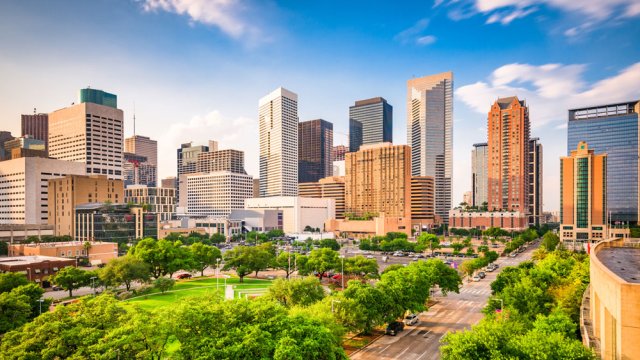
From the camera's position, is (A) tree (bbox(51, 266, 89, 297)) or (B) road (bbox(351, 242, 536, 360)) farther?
(A) tree (bbox(51, 266, 89, 297))

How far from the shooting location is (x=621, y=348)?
21.9 meters

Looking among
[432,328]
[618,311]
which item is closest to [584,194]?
[432,328]

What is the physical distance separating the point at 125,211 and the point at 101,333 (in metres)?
114

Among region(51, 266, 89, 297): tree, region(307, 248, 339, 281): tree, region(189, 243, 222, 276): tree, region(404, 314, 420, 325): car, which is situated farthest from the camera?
region(189, 243, 222, 276): tree

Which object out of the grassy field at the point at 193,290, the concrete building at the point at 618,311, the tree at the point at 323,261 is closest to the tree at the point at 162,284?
the grassy field at the point at 193,290

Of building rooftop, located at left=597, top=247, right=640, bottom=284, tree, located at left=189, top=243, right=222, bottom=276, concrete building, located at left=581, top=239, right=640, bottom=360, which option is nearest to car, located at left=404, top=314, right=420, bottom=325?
concrete building, located at left=581, top=239, right=640, bottom=360

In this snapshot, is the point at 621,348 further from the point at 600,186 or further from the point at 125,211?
the point at 600,186

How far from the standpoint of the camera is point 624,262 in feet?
119

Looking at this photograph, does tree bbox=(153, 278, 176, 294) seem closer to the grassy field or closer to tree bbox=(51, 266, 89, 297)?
the grassy field

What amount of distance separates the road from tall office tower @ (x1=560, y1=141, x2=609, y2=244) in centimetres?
10313

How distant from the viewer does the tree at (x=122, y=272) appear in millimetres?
70875

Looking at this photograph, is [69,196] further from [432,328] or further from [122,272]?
[432,328]

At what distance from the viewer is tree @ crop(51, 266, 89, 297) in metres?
70.5

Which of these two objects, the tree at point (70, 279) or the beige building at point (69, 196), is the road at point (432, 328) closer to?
the tree at point (70, 279)
